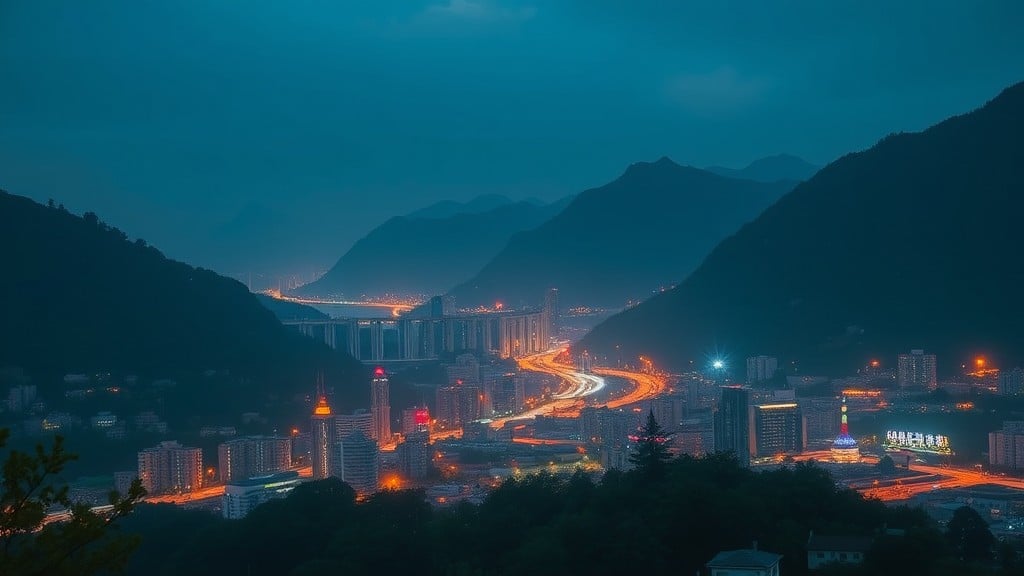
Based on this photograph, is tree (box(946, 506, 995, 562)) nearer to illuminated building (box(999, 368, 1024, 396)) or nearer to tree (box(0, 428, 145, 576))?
tree (box(0, 428, 145, 576))

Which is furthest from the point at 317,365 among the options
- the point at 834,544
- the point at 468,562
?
the point at 834,544

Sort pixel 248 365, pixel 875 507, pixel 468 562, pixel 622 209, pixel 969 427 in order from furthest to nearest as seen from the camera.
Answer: pixel 622 209
pixel 248 365
pixel 969 427
pixel 875 507
pixel 468 562

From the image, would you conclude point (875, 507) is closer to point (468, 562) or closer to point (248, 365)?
point (468, 562)

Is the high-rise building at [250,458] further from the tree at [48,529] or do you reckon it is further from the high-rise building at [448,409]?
the tree at [48,529]

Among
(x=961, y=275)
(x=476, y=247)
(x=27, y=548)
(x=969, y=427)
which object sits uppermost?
(x=476, y=247)

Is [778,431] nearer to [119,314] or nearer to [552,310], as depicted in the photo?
[119,314]

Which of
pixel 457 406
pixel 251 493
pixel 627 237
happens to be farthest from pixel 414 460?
pixel 627 237

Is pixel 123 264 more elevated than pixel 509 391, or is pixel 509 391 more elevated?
pixel 123 264

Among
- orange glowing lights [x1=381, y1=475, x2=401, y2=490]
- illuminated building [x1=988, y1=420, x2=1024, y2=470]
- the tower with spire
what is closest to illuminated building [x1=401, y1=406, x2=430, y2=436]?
the tower with spire
